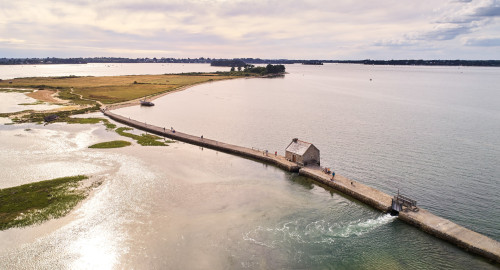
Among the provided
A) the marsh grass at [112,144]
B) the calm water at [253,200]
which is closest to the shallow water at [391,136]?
the calm water at [253,200]

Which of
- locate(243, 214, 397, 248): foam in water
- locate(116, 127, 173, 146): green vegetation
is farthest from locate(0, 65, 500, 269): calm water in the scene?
locate(116, 127, 173, 146): green vegetation

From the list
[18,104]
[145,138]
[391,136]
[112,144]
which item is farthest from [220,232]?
[18,104]

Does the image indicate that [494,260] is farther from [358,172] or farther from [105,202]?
[105,202]

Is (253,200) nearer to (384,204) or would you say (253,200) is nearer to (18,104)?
(384,204)

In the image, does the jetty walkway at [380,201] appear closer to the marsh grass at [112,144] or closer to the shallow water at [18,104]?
the marsh grass at [112,144]

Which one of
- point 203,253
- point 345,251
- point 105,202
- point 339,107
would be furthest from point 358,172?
point 339,107
